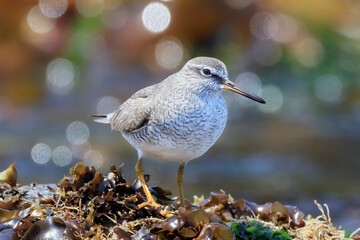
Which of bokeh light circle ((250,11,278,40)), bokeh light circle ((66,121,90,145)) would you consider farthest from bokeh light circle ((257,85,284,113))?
bokeh light circle ((66,121,90,145))

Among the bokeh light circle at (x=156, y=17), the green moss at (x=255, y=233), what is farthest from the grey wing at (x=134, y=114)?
the bokeh light circle at (x=156, y=17)

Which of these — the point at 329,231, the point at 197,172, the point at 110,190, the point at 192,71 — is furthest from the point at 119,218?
the point at 197,172

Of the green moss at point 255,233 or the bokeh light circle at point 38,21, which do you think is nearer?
the green moss at point 255,233

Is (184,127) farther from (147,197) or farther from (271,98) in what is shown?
(271,98)

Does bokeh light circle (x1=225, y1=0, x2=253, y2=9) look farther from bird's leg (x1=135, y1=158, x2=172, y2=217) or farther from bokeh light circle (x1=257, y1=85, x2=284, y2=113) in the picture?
bird's leg (x1=135, y1=158, x2=172, y2=217)

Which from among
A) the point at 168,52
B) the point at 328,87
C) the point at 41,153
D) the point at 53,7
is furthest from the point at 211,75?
the point at 53,7

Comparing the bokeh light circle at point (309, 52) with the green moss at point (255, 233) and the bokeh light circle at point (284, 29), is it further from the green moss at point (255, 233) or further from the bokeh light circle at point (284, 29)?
the green moss at point (255, 233)

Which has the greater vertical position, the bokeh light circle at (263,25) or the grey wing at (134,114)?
the bokeh light circle at (263,25)
